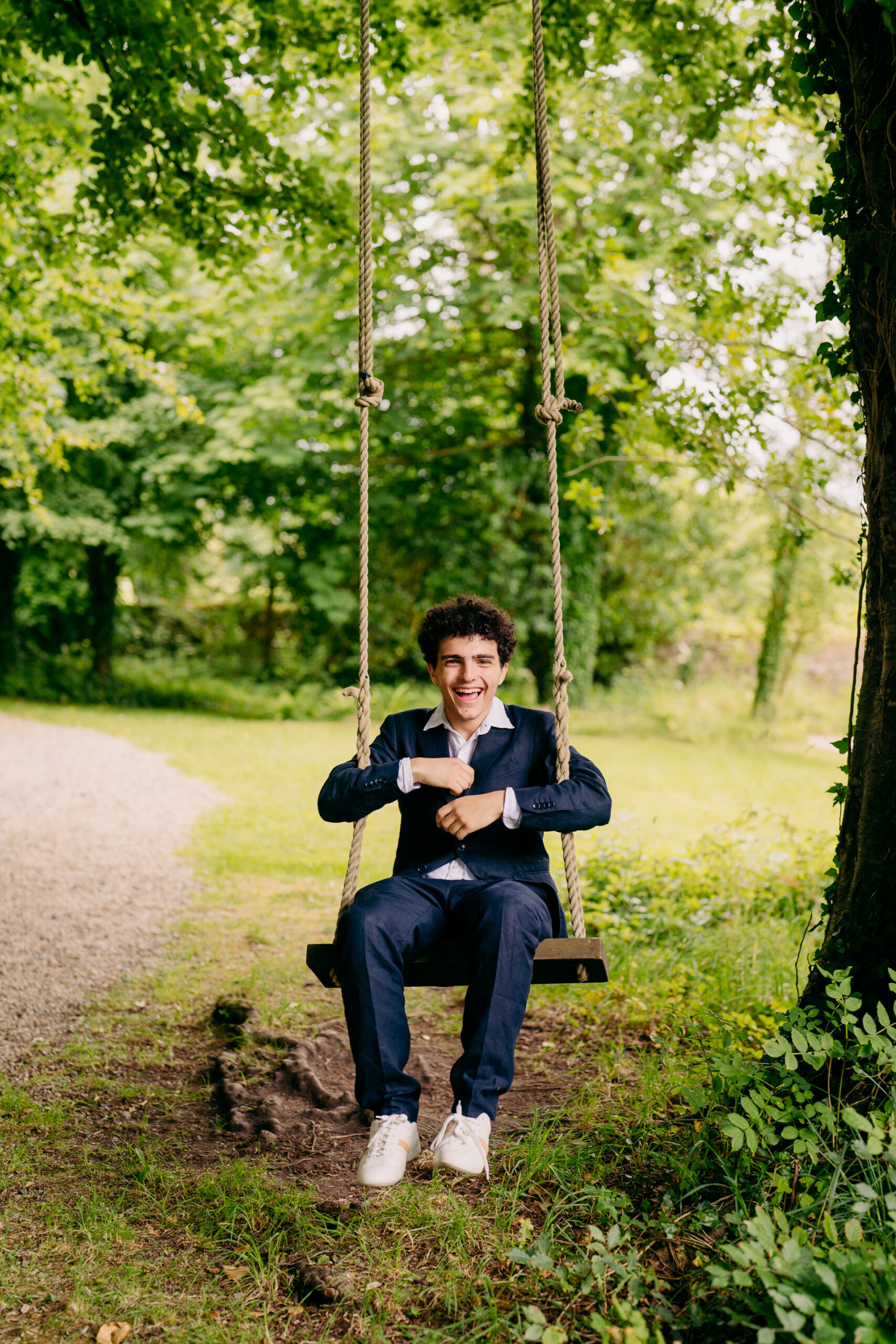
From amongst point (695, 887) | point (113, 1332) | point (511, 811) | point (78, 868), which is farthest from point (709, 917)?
point (78, 868)

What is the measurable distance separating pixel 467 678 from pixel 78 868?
4.23 meters

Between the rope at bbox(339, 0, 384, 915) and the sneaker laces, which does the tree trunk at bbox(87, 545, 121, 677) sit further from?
Result: the sneaker laces

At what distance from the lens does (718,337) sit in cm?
487

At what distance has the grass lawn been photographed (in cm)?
216

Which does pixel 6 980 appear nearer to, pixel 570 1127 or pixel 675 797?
pixel 570 1127

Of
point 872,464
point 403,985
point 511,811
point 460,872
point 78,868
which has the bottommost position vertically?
point 78,868

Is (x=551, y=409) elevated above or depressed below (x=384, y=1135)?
above

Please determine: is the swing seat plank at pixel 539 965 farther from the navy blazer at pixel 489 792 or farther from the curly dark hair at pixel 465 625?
the curly dark hair at pixel 465 625

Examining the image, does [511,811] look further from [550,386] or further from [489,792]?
[550,386]

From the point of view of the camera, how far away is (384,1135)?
235 centimetres

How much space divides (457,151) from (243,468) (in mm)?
4755

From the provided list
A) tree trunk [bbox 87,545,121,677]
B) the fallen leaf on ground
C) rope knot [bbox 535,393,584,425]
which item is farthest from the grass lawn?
tree trunk [bbox 87,545,121,677]

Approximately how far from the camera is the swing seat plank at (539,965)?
Result: 8.36 feet

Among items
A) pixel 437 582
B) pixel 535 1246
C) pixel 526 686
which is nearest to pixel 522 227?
pixel 535 1246
